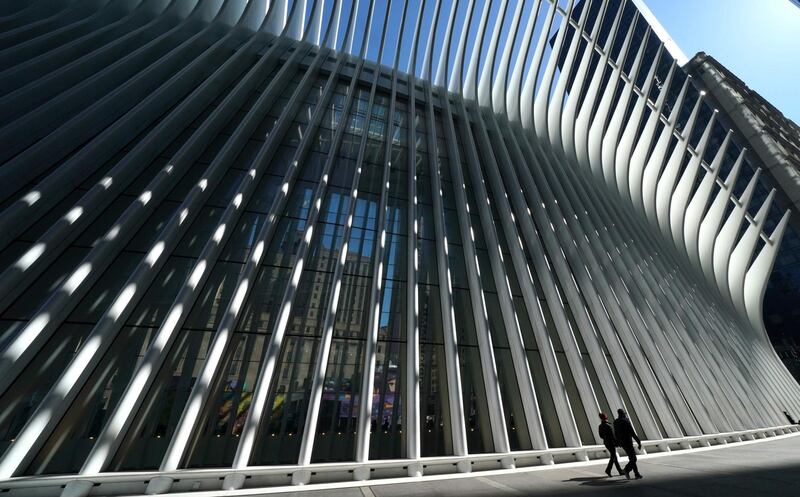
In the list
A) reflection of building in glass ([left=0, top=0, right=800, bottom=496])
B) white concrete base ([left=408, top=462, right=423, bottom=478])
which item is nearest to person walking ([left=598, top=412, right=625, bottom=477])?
reflection of building in glass ([left=0, top=0, right=800, bottom=496])

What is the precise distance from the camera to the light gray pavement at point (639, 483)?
369 cm

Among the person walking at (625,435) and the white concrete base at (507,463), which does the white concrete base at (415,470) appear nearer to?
the white concrete base at (507,463)

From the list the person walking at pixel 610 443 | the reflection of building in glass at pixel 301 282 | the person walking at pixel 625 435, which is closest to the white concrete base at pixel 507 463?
the reflection of building in glass at pixel 301 282

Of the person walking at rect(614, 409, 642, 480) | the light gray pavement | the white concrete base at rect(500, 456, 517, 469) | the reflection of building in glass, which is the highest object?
the reflection of building in glass

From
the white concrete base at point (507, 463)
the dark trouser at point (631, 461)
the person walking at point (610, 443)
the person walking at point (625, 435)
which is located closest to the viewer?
the dark trouser at point (631, 461)

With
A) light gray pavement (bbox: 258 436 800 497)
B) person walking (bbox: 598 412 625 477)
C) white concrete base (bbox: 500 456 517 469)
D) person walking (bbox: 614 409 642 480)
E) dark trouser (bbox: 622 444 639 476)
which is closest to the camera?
light gray pavement (bbox: 258 436 800 497)

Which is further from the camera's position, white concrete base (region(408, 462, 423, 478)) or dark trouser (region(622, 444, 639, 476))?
white concrete base (region(408, 462, 423, 478))

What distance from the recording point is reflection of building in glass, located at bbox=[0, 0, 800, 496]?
4.70 m

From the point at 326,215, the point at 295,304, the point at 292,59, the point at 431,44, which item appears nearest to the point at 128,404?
the point at 295,304

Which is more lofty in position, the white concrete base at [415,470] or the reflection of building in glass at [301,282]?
the reflection of building in glass at [301,282]

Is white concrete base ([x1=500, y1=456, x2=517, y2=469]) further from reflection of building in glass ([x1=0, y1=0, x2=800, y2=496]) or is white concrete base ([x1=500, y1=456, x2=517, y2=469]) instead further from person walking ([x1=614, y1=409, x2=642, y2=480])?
person walking ([x1=614, y1=409, x2=642, y2=480])

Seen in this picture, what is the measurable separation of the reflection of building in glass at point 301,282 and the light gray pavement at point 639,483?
45 cm

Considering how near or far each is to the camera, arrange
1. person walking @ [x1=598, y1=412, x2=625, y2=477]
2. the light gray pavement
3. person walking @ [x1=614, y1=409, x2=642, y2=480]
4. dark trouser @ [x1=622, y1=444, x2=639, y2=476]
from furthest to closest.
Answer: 1. person walking @ [x1=598, y1=412, x2=625, y2=477]
2. person walking @ [x1=614, y1=409, x2=642, y2=480]
3. dark trouser @ [x1=622, y1=444, x2=639, y2=476]
4. the light gray pavement

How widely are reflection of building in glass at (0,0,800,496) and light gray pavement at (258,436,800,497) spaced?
45 cm
